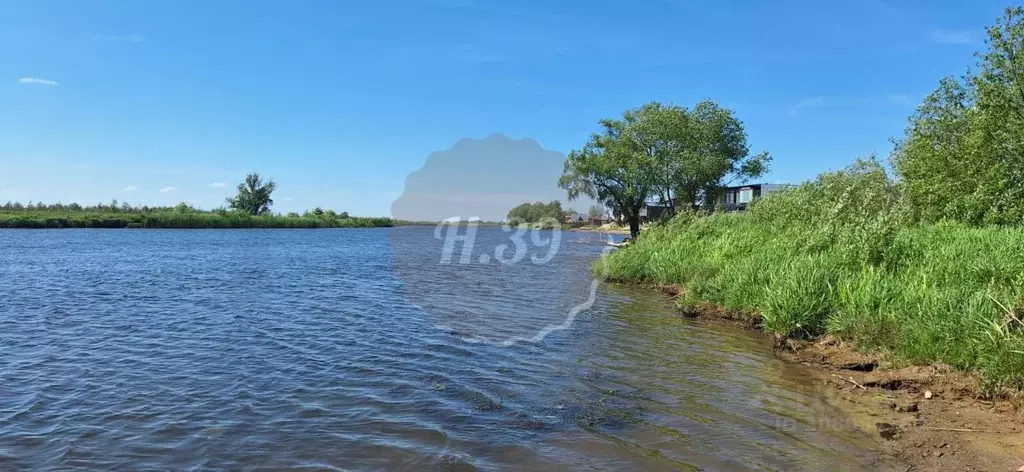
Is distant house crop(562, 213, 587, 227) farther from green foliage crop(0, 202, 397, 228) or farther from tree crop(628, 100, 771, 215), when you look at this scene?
tree crop(628, 100, 771, 215)

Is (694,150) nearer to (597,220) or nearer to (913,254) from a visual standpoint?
(913,254)

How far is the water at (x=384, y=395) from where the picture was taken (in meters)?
7.33

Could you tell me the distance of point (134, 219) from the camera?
319 ft

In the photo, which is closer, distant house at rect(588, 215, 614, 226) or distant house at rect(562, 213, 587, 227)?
distant house at rect(588, 215, 614, 226)

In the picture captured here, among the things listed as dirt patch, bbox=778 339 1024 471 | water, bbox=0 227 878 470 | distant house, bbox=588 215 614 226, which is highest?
distant house, bbox=588 215 614 226

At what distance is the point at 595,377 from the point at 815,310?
6.29 metres

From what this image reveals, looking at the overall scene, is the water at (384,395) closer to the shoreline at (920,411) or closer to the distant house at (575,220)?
the shoreline at (920,411)

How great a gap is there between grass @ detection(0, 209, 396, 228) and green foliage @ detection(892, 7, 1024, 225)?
356 ft

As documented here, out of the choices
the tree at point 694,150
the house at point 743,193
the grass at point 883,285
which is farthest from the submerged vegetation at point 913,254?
the house at point 743,193

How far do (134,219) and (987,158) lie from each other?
112 m

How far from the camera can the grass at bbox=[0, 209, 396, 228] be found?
287ft

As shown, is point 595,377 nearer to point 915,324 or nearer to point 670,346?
point 670,346

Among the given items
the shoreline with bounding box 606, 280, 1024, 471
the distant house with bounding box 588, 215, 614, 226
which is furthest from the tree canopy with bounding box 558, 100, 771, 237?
the distant house with bounding box 588, 215, 614, 226

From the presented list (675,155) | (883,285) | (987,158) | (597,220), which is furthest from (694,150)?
(597,220)
